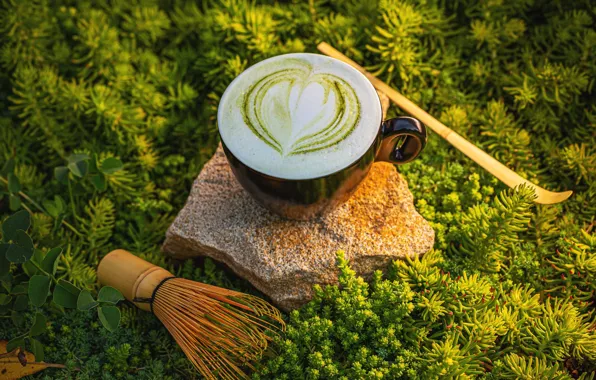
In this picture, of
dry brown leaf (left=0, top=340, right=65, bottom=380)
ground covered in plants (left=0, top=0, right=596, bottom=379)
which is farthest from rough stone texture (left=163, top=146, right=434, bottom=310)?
dry brown leaf (left=0, top=340, right=65, bottom=380)

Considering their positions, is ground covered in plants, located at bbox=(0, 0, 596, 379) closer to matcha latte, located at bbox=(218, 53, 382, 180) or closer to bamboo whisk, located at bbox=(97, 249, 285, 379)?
bamboo whisk, located at bbox=(97, 249, 285, 379)

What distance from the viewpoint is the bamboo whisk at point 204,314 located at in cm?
120

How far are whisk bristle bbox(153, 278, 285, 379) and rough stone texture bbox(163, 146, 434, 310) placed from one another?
2.7 inches

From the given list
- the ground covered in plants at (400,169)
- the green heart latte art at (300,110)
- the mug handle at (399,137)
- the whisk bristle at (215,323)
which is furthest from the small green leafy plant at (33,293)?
the mug handle at (399,137)

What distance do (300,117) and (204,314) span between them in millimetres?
535

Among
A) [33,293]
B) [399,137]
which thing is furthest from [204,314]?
[399,137]

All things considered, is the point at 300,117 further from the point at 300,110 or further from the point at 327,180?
the point at 327,180

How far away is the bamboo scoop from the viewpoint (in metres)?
1.40

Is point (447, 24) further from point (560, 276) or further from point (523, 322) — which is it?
point (523, 322)

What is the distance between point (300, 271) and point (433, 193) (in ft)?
1.58

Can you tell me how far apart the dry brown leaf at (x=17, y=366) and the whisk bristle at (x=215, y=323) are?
1.01 feet

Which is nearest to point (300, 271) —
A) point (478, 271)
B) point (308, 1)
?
point (478, 271)

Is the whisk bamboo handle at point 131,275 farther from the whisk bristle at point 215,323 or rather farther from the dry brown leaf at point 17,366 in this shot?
the dry brown leaf at point 17,366

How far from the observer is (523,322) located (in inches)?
46.9
